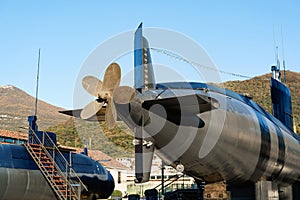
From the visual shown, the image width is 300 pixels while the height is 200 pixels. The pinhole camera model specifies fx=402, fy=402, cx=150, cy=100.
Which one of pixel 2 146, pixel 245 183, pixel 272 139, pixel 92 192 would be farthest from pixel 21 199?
pixel 272 139

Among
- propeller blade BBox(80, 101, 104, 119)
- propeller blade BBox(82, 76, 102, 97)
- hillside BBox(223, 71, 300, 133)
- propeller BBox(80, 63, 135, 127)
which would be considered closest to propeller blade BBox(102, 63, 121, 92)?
propeller BBox(80, 63, 135, 127)

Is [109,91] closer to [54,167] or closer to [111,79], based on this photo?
[111,79]

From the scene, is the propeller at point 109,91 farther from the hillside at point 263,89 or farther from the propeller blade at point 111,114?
the hillside at point 263,89

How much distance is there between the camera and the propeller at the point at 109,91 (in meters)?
10.2

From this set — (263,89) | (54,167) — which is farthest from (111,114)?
(263,89)

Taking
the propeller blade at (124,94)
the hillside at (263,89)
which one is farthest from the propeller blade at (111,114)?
the hillside at (263,89)

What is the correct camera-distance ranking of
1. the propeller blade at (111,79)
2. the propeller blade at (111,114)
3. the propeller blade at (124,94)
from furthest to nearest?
the propeller blade at (111,79)
the propeller blade at (111,114)
the propeller blade at (124,94)

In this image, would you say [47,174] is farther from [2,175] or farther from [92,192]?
[92,192]

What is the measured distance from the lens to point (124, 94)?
33.4 ft

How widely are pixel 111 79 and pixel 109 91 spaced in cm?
32

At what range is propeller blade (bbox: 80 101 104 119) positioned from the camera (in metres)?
11.0

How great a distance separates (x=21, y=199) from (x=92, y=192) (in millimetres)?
5755

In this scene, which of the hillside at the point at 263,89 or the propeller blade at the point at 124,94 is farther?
the hillside at the point at 263,89

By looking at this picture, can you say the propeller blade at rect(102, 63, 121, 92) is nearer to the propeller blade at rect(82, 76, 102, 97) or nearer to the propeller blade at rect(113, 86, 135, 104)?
the propeller blade at rect(113, 86, 135, 104)
